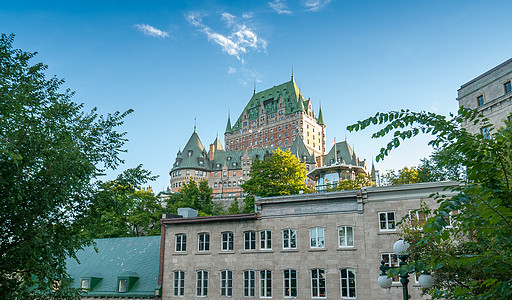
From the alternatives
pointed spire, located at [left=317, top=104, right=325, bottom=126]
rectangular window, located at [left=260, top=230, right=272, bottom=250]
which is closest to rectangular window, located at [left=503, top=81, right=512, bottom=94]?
rectangular window, located at [left=260, top=230, right=272, bottom=250]

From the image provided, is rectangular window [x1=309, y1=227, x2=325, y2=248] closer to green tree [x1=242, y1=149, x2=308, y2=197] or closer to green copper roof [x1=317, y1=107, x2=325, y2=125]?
green tree [x1=242, y1=149, x2=308, y2=197]

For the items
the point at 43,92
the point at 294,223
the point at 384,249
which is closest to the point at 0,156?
the point at 43,92

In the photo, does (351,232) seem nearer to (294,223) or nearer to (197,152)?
(294,223)

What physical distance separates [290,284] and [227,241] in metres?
5.70

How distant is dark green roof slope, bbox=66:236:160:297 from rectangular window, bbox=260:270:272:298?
869cm

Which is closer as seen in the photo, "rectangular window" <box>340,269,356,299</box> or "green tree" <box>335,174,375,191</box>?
"rectangular window" <box>340,269,356,299</box>

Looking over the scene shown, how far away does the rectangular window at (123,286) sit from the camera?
34.5 metres

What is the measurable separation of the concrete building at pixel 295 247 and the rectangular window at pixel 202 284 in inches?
2.8

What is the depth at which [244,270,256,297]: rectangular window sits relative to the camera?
102 feet

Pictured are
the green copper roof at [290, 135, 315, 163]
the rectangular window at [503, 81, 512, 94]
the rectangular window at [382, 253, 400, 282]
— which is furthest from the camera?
the green copper roof at [290, 135, 315, 163]

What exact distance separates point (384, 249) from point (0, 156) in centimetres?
2178

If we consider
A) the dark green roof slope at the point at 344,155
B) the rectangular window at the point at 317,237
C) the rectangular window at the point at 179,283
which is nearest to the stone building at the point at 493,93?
the rectangular window at the point at 317,237

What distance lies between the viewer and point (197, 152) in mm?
141750

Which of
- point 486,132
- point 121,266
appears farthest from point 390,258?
point 121,266
